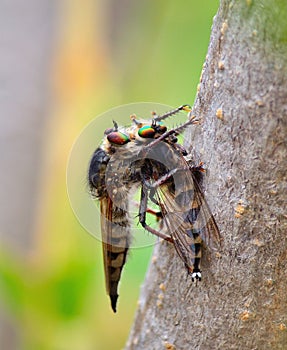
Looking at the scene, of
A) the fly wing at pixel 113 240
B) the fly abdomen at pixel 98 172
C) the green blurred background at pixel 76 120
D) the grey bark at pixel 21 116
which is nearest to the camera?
the fly abdomen at pixel 98 172

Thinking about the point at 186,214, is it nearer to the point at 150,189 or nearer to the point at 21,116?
the point at 150,189

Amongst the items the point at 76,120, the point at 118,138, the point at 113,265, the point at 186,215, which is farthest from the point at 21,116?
the point at 186,215

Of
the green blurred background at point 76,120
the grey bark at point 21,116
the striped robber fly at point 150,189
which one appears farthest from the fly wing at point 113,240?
the grey bark at point 21,116

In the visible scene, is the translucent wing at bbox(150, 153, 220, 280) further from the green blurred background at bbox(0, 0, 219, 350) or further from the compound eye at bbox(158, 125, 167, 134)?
the green blurred background at bbox(0, 0, 219, 350)

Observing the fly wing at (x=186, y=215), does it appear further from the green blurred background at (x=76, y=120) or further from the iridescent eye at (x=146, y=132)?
the green blurred background at (x=76, y=120)

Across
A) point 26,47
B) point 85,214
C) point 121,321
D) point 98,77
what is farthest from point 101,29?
point 85,214

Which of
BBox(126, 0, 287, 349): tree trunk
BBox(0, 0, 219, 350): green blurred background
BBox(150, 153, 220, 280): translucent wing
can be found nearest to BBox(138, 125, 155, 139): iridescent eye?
BBox(150, 153, 220, 280): translucent wing

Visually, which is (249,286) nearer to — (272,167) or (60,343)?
(272,167)
